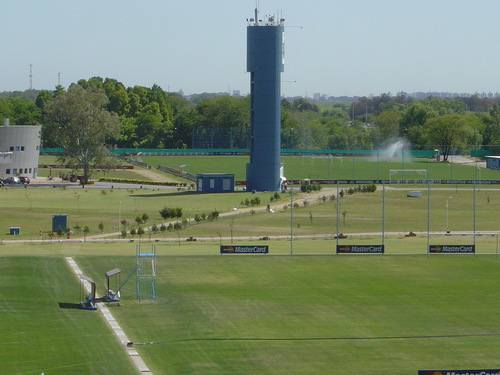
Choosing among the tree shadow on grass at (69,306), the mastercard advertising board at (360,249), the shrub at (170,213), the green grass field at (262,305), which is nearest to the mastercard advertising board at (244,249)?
the green grass field at (262,305)

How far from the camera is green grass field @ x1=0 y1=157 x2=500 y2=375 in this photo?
37.7 m

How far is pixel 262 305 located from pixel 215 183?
228 feet

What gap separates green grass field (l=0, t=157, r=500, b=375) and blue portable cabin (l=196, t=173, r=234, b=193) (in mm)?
30669

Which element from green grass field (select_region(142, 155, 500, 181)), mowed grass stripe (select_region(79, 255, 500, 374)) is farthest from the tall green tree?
mowed grass stripe (select_region(79, 255, 500, 374))

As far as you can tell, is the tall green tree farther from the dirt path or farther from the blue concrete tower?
the blue concrete tower

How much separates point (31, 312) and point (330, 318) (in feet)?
43.4

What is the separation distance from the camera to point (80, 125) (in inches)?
5374

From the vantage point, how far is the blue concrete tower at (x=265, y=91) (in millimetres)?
113375

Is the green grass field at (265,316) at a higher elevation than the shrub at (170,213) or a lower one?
lower

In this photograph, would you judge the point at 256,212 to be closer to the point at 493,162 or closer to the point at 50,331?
the point at 50,331

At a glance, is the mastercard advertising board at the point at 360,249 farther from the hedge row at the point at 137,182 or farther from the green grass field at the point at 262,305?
the hedge row at the point at 137,182

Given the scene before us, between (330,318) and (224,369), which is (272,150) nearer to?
(330,318)

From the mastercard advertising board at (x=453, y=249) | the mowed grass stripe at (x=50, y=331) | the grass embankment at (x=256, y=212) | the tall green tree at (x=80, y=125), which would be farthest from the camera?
the tall green tree at (x=80, y=125)

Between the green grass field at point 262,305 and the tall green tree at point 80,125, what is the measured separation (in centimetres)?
5091
